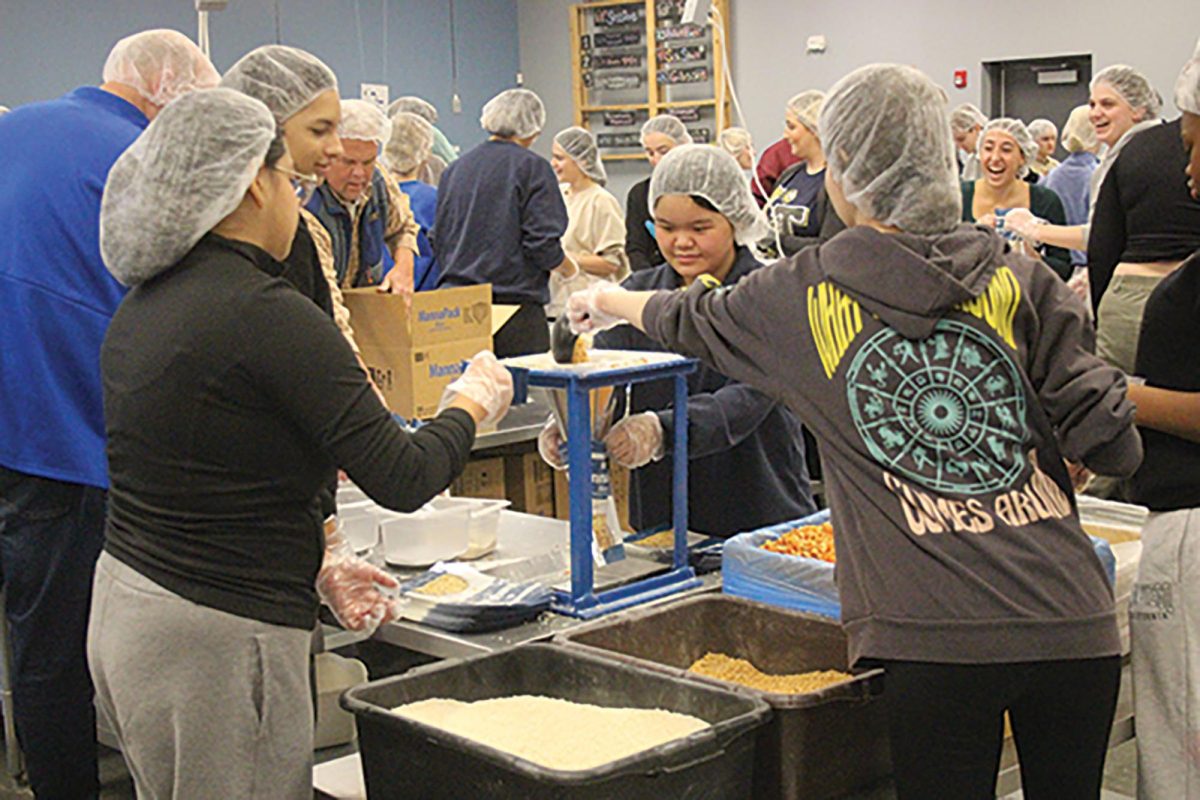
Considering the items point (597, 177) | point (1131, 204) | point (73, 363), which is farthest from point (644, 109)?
point (73, 363)

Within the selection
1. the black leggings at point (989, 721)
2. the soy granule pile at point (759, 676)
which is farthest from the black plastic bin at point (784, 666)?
the black leggings at point (989, 721)

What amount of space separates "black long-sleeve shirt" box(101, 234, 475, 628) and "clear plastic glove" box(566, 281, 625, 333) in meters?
0.49

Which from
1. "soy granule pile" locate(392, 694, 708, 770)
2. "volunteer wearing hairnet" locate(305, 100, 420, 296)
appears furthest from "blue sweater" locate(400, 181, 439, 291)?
"soy granule pile" locate(392, 694, 708, 770)

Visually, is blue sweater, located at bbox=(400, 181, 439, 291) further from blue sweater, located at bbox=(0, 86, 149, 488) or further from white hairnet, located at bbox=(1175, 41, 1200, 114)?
white hairnet, located at bbox=(1175, 41, 1200, 114)

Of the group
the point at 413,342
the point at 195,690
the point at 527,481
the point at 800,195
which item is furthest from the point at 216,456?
the point at 800,195

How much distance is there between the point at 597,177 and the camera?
6.68 m

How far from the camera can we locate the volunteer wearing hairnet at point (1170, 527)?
6.31 ft

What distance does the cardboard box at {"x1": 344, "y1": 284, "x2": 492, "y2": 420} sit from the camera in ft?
10.4

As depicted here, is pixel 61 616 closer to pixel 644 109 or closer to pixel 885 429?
pixel 885 429

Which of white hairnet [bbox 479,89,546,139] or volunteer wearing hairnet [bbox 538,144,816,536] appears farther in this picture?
white hairnet [bbox 479,89,546,139]

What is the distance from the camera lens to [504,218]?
17.0 feet

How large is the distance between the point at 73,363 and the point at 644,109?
350 inches

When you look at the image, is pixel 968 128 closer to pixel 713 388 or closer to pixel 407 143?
pixel 407 143

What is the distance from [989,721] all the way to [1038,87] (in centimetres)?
845
